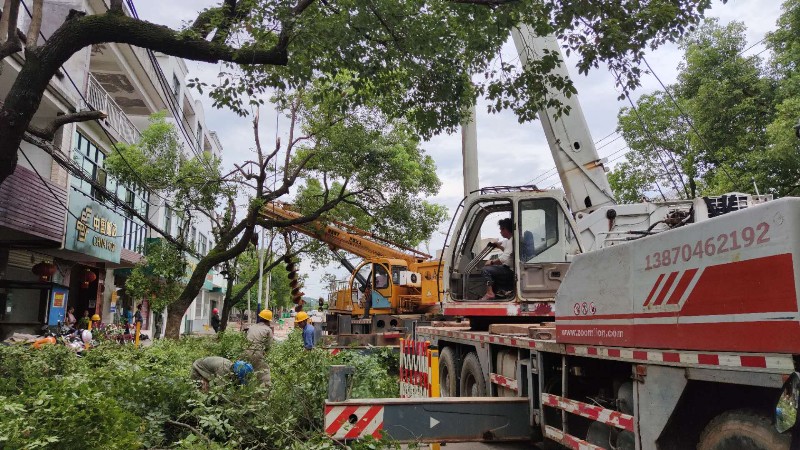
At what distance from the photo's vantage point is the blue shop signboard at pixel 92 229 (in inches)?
696

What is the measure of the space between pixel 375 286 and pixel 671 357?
1617 cm

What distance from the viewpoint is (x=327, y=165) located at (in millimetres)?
19859

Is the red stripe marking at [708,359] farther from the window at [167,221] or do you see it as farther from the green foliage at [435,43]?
the window at [167,221]

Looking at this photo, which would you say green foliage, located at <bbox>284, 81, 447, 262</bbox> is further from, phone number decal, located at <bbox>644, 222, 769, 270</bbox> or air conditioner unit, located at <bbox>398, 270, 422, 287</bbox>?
phone number decal, located at <bbox>644, 222, 769, 270</bbox>

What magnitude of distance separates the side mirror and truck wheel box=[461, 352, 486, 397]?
4.63 m

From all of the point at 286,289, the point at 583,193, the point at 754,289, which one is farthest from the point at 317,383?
the point at 286,289

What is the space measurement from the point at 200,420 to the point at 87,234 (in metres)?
14.3

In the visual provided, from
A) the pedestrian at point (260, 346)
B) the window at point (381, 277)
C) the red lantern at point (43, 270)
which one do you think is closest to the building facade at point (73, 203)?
the red lantern at point (43, 270)

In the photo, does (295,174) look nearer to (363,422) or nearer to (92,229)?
(92,229)

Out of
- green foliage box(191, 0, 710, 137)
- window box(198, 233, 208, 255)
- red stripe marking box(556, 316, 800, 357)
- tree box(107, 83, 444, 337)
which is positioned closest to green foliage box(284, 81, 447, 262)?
tree box(107, 83, 444, 337)

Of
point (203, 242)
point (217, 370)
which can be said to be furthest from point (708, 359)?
point (203, 242)

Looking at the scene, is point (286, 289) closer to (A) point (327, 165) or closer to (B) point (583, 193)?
(A) point (327, 165)

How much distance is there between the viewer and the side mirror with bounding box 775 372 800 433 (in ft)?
9.77

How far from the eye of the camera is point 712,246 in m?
3.62
